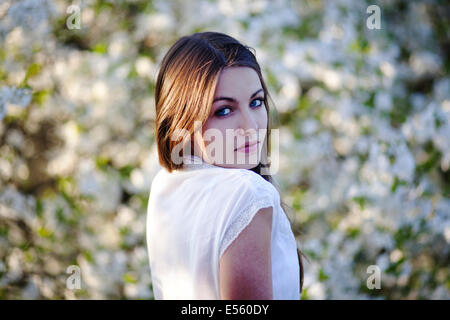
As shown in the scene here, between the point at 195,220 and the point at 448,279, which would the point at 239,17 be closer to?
the point at 448,279

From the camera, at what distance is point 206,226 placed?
88 centimetres

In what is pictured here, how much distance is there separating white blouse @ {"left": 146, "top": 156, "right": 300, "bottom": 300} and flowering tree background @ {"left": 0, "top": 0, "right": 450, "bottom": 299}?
130 cm

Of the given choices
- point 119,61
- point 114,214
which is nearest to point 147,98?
point 119,61

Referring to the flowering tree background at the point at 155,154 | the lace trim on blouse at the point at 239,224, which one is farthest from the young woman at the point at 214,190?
the flowering tree background at the point at 155,154

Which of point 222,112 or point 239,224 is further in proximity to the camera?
point 222,112

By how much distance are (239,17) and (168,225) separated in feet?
6.76

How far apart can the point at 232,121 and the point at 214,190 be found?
168mm

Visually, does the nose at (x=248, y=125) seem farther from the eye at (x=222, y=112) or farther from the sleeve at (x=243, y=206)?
the sleeve at (x=243, y=206)

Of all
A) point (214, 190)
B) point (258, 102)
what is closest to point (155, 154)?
point (258, 102)

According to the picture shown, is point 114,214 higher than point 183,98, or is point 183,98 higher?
point 183,98

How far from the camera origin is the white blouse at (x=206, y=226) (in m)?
0.86

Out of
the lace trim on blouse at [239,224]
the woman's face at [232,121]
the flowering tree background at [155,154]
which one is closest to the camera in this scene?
the lace trim on blouse at [239,224]

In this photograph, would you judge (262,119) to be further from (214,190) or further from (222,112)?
(214,190)

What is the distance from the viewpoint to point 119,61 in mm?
2652
